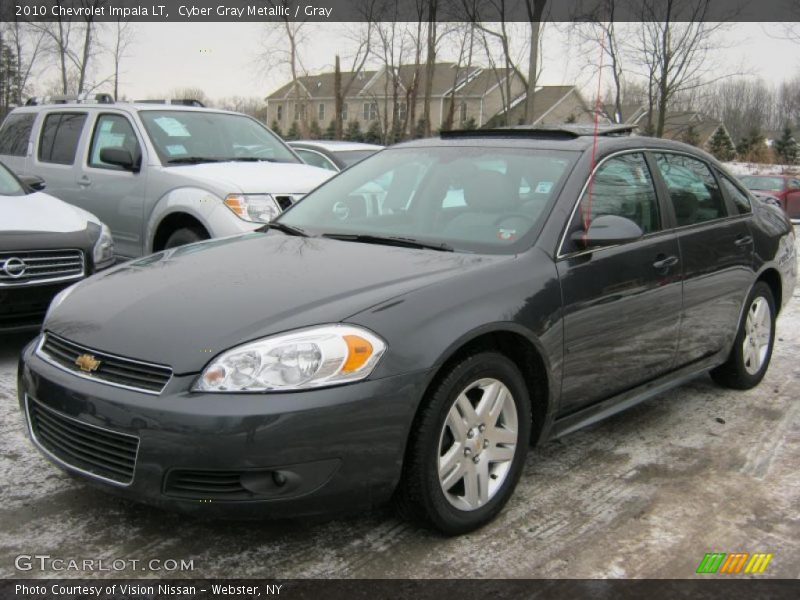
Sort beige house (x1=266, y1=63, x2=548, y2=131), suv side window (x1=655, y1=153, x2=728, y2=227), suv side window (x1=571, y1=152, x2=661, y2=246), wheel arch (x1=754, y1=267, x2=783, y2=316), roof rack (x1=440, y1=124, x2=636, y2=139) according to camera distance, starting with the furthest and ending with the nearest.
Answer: beige house (x1=266, y1=63, x2=548, y2=131)
wheel arch (x1=754, y1=267, x2=783, y2=316)
suv side window (x1=655, y1=153, x2=728, y2=227)
roof rack (x1=440, y1=124, x2=636, y2=139)
suv side window (x1=571, y1=152, x2=661, y2=246)

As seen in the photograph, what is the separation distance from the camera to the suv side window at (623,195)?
364 cm

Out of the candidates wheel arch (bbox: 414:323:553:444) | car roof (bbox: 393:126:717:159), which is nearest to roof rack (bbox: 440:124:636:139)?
car roof (bbox: 393:126:717:159)

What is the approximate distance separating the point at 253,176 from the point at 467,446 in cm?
424

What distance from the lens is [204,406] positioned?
8.26 feet

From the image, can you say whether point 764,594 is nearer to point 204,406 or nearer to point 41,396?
point 204,406

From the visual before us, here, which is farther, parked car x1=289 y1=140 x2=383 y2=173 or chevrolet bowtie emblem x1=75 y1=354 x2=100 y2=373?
parked car x1=289 y1=140 x2=383 y2=173

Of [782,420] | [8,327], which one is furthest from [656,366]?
[8,327]

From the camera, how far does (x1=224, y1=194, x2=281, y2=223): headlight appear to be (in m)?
6.20

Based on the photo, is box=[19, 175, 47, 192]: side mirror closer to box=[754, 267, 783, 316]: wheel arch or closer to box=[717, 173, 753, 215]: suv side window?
box=[717, 173, 753, 215]: suv side window

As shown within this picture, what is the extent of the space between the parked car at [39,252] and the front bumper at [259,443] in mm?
2564

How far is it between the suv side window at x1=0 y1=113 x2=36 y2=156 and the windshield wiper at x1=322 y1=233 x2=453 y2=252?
573 cm

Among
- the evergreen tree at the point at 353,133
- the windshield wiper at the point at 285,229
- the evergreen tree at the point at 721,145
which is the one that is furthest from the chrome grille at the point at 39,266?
the evergreen tree at the point at 721,145

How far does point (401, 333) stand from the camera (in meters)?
2.73

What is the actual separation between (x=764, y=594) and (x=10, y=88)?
46.2 meters
